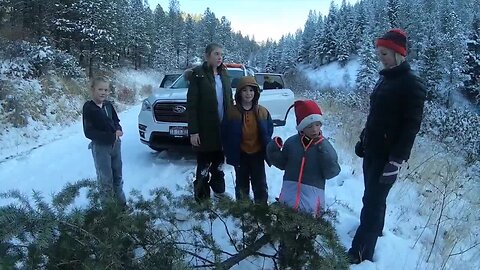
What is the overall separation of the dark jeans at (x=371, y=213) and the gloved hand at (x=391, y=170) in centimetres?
18

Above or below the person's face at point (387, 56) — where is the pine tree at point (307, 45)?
above

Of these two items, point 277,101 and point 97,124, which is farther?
point 277,101

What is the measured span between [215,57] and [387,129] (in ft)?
6.21

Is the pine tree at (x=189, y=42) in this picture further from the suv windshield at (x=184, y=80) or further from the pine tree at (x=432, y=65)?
the suv windshield at (x=184, y=80)

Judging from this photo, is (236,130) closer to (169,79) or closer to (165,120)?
(165,120)

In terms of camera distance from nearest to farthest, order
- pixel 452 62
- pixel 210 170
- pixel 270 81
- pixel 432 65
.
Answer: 1. pixel 210 170
2. pixel 270 81
3. pixel 432 65
4. pixel 452 62

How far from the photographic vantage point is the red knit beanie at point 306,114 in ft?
9.64

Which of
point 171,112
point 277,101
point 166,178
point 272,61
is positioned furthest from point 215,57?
point 272,61


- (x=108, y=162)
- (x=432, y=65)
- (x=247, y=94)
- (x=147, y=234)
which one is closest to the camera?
(x=147, y=234)

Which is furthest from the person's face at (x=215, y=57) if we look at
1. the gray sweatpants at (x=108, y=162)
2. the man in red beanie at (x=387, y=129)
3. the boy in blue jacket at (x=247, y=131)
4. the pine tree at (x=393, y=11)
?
the pine tree at (x=393, y=11)

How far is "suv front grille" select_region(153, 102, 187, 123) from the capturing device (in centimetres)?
643

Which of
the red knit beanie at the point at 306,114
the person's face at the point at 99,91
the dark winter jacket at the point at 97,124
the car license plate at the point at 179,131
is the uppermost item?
the person's face at the point at 99,91

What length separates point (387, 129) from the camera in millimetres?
3047

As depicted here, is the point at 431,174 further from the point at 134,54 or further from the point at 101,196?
the point at 134,54
